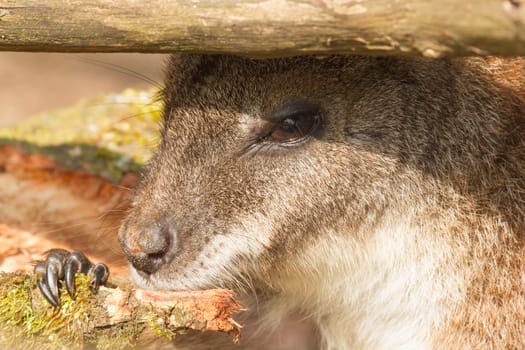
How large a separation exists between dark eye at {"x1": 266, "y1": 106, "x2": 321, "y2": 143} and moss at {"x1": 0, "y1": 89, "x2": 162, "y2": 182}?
92.5 inches

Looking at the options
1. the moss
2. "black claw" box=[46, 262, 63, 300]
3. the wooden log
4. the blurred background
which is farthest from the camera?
the blurred background

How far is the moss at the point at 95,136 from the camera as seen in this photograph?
7387mm

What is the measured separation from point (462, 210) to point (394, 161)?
1.66 ft

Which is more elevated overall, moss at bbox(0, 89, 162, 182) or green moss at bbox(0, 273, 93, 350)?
green moss at bbox(0, 273, 93, 350)

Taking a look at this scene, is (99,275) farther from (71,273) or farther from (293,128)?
(293,128)

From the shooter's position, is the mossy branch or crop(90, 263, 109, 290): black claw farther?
crop(90, 263, 109, 290): black claw

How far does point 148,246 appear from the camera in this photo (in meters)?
4.85

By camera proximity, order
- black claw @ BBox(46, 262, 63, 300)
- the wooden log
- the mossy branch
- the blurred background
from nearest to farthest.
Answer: the wooden log
the mossy branch
black claw @ BBox(46, 262, 63, 300)
the blurred background

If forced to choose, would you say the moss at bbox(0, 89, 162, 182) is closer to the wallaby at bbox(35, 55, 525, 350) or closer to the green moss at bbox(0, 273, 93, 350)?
the wallaby at bbox(35, 55, 525, 350)

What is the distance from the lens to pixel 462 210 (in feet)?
16.3

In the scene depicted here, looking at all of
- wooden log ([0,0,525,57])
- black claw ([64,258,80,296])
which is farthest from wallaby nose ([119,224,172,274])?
wooden log ([0,0,525,57])

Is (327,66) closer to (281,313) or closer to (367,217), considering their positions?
(367,217)

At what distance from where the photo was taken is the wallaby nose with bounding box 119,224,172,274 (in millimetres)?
4852

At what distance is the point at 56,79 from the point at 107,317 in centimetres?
906
